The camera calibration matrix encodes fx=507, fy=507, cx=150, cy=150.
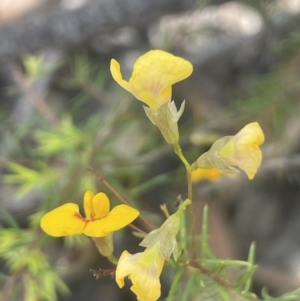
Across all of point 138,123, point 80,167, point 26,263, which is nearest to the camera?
point 26,263

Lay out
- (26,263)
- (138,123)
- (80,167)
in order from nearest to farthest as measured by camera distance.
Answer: (26,263) → (80,167) → (138,123)

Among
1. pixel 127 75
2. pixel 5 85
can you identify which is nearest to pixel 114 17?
pixel 127 75

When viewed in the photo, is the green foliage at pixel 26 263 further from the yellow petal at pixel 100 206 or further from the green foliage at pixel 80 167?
the yellow petal at pixel 100 206

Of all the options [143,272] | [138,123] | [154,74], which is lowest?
[138,123]

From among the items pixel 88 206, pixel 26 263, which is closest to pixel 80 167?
pixel 26 263

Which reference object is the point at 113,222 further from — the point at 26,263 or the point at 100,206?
the point at 26,263

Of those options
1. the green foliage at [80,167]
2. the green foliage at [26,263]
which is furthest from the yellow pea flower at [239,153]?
the green foliage at [26,263]

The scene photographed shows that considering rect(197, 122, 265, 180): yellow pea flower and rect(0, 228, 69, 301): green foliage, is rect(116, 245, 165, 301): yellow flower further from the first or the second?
rect(0, 228, 69, 301): green foliage
